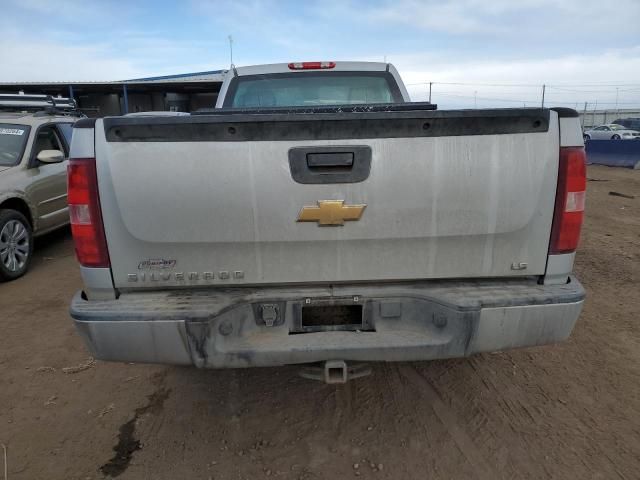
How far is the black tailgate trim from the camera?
2.03 meters

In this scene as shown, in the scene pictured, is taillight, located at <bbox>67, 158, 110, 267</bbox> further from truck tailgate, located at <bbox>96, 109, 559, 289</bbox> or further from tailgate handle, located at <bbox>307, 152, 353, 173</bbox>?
tailgate handle, located at <bbox>307, 152, 353, 173</bbox>

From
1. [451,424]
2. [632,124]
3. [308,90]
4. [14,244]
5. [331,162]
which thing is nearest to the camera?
[331,162]

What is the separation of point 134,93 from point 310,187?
31307mm

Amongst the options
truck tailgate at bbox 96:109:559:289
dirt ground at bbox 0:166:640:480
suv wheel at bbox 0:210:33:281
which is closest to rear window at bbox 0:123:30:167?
suv wheel at bbox 0:210:33:281

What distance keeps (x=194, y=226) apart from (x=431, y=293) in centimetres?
115

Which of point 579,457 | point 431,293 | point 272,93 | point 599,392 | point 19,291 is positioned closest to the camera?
point 431,293

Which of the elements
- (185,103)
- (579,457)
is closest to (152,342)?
(579,457)

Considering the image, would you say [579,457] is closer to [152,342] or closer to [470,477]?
[470,477]

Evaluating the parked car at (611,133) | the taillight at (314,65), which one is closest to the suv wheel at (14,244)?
the taillight at (314,65)

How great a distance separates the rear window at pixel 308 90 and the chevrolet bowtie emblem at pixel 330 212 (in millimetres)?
2443

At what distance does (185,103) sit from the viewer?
3153 centimetres

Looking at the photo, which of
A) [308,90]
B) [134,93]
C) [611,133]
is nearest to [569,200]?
[308,90]

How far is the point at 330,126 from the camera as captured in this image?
2074 millimetres

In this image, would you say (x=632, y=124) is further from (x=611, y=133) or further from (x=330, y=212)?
(x=330, y=212)
